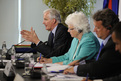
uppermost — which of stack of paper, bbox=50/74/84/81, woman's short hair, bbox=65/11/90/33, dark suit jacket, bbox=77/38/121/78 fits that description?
woman's short hair, bbox=65/11/90/33

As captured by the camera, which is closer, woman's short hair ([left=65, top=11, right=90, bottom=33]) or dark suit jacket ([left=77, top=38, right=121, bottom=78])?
dark suit jacket ([left=77, top=38, right=121, bottom=78])

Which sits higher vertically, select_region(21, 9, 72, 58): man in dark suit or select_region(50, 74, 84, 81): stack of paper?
select_region(21, 9, 72, 58): man in dark suit

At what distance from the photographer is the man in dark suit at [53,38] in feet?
10.8

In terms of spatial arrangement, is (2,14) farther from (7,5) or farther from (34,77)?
(34,77)

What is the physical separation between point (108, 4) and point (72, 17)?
2.02m

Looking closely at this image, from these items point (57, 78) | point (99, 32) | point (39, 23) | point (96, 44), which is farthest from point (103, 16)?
point (39, 23)

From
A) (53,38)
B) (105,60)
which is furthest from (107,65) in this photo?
(53,38)

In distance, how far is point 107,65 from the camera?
1.98 m

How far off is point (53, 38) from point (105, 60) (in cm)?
172

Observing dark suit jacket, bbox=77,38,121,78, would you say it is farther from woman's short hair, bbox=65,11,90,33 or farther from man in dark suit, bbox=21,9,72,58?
man in dark suit, bbox=21,9,72,58

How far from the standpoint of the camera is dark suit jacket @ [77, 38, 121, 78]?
1955mm

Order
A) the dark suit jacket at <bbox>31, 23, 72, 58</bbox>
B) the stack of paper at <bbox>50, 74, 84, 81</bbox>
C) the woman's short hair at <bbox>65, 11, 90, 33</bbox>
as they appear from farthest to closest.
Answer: the dark suit jacket at <bbox>31, 23, 72, 58</bbox> < the woman's short hair at <bbox>65, 11, 90, 33</bbox> < the stack of paper at <bbox>50, 74, 84, 81</bbox>

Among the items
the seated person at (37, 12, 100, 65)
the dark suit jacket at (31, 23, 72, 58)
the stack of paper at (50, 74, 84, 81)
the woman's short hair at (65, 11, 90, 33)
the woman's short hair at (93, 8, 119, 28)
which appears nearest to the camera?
the stack of paper at (50, 74, 84, 81)

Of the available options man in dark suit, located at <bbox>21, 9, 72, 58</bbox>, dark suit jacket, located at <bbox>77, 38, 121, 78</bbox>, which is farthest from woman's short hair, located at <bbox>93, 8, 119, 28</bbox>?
man in dark suit, located at <bbox>21, 9, 72, 58</bbox>
